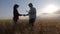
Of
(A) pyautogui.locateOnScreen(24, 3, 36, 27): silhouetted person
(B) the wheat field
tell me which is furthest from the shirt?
(B) the wheat field

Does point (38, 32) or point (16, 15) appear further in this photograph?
point (16, 15)

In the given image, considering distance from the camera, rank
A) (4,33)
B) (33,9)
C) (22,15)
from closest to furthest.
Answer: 1. (4,33)
2. (33,9)
3. (22,15)

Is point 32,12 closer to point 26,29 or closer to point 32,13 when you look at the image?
point 32,13

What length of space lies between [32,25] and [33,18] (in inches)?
16.1

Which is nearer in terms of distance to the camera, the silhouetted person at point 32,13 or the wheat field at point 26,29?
the wheat field at point 26,29

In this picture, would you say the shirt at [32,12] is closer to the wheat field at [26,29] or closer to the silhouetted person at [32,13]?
the silhouetted person at [32,13]

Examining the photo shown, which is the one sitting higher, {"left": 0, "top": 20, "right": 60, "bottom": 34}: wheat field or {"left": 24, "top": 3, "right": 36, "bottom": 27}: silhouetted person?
{"left": 24, "top": 3, "right": 36, "bottom": 27}: silhouetted person

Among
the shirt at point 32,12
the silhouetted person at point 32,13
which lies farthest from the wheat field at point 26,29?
the shirt at point 32,12

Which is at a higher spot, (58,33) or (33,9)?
(33,9)

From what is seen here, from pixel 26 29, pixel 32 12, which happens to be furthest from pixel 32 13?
pixel 26 29

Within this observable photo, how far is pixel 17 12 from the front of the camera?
13633mm

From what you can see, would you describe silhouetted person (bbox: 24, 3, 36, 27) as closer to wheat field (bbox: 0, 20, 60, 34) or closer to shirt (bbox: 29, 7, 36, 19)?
shirt (bbox: 29, 7, 36, 19)

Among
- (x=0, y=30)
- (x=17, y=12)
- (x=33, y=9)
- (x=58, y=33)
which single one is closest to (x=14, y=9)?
(x=17, y=12)

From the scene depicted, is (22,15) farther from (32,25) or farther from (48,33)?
(48,33)
